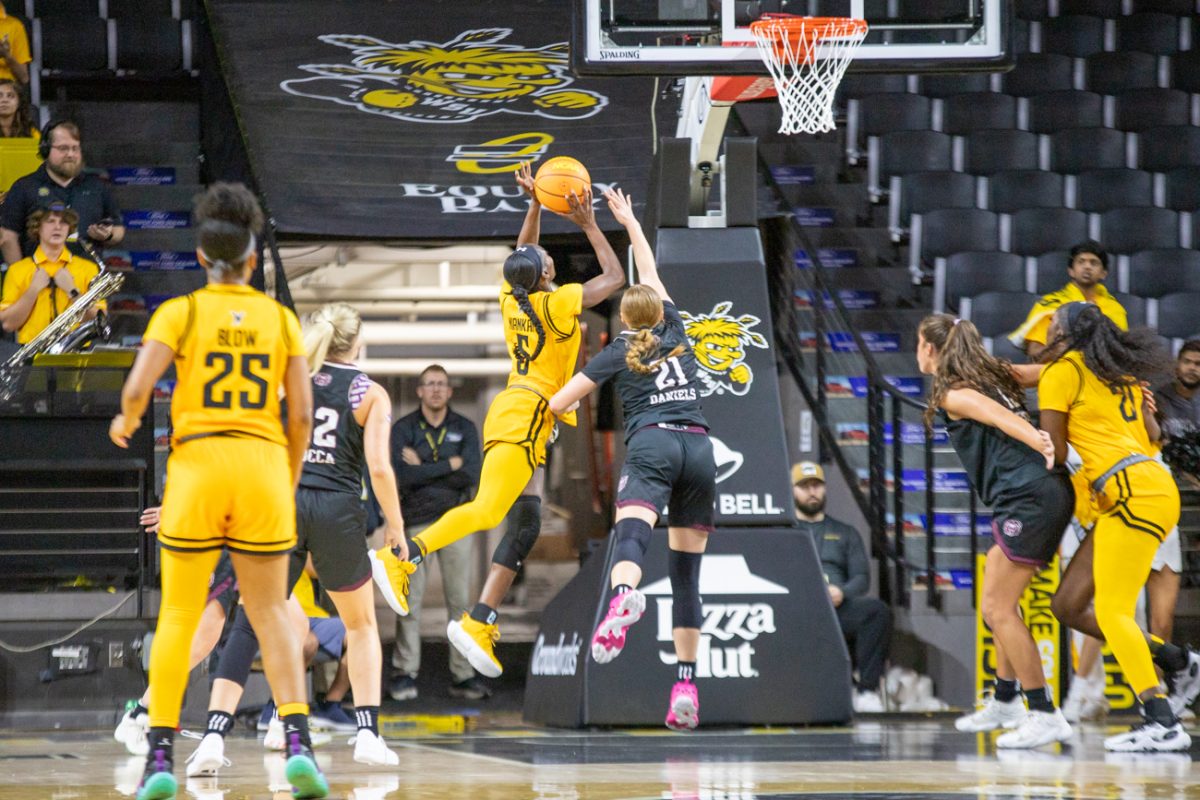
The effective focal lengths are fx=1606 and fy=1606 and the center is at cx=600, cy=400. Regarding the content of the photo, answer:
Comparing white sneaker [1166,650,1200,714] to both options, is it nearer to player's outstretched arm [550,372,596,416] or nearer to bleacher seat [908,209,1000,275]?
player's outstretched arm [550,372,596,416]

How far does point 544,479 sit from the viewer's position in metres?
16.2

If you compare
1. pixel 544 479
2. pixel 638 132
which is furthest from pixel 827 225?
pixel 544 479

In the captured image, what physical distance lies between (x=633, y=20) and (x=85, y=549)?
18.2ft

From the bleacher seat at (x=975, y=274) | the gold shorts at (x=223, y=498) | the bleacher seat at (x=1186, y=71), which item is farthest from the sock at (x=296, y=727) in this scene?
the bleacher seat at (x=1186, y=71)

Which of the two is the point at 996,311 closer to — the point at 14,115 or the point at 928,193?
the point at 928,193

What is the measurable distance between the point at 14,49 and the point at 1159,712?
10754 millimetres

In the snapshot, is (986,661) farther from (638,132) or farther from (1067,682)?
(638,132)

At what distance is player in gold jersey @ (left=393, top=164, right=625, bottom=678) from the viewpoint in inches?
320

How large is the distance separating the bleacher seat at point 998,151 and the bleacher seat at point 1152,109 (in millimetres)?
1132

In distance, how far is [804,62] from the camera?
28.3ft

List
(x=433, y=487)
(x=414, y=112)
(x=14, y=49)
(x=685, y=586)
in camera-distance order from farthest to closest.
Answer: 1. (x=414, y=112)
2. (x=14, y=49)
3. (x=433, y=487)
4. (x=685, y=586)

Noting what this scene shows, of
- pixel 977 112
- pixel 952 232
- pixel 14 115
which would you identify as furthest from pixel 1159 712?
pixel 14 115

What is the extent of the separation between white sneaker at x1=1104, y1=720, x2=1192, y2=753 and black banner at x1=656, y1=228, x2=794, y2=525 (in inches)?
97.8


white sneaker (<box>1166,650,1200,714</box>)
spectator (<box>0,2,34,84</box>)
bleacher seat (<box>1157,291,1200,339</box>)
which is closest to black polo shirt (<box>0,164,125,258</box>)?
spectator (<box>0,2,34,84</box>)
